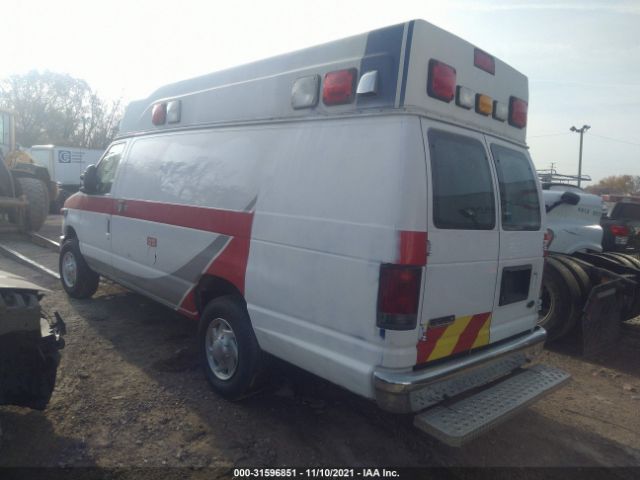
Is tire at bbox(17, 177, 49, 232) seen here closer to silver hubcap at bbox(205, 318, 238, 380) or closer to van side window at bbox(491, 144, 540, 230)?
silver hubcap at bbox(205, 318, 238, 380)

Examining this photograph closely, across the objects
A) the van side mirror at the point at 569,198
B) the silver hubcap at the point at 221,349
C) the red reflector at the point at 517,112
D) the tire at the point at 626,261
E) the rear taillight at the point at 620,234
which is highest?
the red reflector at the point at 517,112

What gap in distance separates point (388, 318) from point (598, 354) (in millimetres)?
4086

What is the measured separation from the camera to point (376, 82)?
2.99 m

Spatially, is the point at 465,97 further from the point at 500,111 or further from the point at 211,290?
the point at 211,290

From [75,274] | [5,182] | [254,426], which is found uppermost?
[5,182]

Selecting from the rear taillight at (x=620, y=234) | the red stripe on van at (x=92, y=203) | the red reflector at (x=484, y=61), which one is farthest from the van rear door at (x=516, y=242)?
the rear taillight at (x=620, y=234)

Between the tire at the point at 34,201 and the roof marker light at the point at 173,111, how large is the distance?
27.2 ft

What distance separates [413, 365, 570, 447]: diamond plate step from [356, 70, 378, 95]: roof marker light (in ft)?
6.52

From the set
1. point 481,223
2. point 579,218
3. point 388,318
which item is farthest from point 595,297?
point 388,318

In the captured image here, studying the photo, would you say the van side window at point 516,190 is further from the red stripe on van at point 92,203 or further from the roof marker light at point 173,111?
the red stripe on van at point 92,203

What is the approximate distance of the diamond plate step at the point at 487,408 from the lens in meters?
2.76

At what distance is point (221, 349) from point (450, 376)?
1.86 metres

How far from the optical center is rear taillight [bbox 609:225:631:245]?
24.7 ft

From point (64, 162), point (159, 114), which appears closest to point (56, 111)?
point (64, 162)
